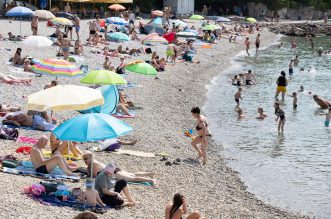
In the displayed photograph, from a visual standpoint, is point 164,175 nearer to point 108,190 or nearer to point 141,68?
point 108,190

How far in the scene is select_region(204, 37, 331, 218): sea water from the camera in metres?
15.6

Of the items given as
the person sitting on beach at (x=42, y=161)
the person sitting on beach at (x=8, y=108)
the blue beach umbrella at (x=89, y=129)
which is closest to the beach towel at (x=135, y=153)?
the person sitting on beach at (x=42, y=161)

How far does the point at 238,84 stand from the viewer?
33.4 meters

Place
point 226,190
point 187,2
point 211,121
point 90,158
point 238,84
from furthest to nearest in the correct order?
1. point 187,2
2. point 238,84
3. point 211,121
4. point 226,190
5. point 90,158

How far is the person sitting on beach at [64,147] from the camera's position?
1405 cm

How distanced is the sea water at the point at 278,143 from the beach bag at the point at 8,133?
5.69m

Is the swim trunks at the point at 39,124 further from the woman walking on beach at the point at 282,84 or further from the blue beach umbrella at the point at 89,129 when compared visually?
the woman walking on beach at the point at 282,84

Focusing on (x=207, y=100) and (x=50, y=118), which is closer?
(x=50, y=118)

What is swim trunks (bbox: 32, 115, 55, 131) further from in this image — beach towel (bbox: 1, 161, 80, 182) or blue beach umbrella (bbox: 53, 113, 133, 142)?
blue beach umbrella (bbox: 53, 113, 133, 142)

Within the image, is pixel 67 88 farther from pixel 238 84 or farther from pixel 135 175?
pixel 238 84

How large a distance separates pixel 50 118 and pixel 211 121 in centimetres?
844

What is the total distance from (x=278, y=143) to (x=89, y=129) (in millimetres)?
10603

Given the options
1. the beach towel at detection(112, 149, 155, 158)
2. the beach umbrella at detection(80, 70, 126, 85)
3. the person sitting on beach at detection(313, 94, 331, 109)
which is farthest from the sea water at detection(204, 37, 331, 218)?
the beach umbrella at detection(80, 70, 126, 85)

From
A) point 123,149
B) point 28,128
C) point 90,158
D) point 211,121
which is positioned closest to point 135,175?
point 90,158
